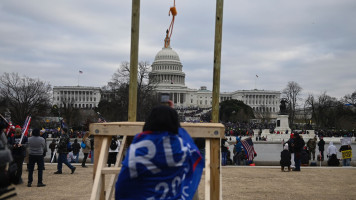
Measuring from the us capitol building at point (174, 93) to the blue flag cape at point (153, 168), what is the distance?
379ft

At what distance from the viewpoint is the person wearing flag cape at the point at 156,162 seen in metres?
3.45

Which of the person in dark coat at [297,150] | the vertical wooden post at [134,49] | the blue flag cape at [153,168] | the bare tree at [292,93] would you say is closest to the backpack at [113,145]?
the vertical wooden post at [134,49]

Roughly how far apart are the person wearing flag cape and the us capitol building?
379 feet

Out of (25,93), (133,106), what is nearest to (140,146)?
(133,106)

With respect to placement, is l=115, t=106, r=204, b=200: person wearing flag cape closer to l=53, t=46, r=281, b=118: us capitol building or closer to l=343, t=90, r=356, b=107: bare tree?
l=343, t=90, r=356, b=107: bare tree

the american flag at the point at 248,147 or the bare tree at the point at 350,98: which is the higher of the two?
the bare tree at the point at 350,98

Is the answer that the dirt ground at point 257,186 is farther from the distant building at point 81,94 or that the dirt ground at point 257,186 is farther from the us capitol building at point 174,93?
the distant building at point 81,94

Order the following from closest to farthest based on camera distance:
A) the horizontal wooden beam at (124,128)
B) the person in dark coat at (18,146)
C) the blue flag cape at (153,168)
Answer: the blue flag cape at (153,168)
the horizontal wooden beam at (124,128)
the person in dark coat at (18,146)

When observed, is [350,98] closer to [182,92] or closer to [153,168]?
[182,92]

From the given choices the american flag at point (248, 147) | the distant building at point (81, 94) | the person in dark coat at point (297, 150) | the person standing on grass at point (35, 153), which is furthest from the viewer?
the distant building at point (81, 94)

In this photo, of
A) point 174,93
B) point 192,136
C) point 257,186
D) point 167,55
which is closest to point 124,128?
point 192,136

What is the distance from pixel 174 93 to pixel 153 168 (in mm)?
129590

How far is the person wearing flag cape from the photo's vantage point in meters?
3.45

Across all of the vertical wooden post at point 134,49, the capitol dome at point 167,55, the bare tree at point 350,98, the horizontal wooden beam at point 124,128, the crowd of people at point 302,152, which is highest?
the capitol dome at point 167,55
